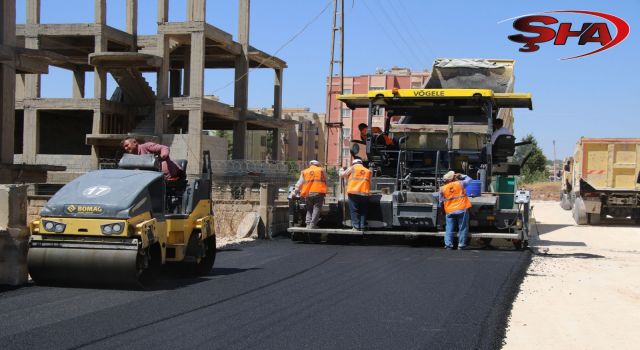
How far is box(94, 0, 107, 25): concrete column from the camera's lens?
38.4 meters

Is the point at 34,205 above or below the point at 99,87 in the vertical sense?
below

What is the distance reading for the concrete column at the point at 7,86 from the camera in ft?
79.7

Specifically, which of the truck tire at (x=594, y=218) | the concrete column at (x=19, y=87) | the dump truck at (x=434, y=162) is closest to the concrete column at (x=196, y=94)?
the concrete column at (x=19, y=87)

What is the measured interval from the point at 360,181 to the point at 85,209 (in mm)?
6174

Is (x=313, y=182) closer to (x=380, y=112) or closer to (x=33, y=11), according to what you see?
(x=380, y=112)

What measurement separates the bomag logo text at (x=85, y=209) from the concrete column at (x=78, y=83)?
3887cm

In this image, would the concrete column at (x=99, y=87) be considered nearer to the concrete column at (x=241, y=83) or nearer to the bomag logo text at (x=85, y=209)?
the concrete column at (x=241, y=83)

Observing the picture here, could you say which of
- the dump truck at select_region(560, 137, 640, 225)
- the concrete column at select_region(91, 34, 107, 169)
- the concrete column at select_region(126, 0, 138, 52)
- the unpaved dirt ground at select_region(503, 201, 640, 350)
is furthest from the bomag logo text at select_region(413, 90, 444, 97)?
the concrete column at select_region(126, 0, 138, 52)

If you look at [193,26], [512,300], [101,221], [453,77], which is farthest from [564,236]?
[193,26]

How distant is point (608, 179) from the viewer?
22.5 metres

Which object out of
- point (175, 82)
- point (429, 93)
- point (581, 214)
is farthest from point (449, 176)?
point (175, 82)

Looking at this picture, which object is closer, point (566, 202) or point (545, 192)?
point (566, 202)

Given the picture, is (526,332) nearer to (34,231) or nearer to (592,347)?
(592,347)

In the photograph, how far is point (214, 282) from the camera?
27.7 feet
